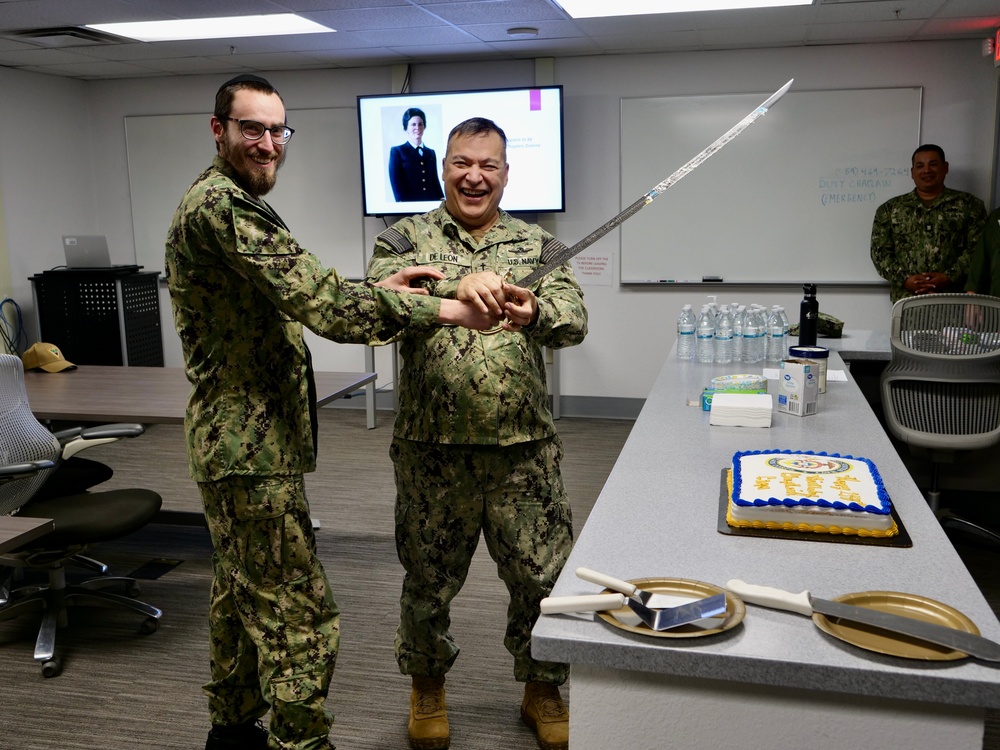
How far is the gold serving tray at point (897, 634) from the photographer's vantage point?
3.56 ft

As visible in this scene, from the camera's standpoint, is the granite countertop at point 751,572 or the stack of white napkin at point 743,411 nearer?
the granite countertop at point 751,572

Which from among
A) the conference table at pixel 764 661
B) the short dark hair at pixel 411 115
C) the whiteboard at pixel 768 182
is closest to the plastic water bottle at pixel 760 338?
the conference table at pixel 764 661

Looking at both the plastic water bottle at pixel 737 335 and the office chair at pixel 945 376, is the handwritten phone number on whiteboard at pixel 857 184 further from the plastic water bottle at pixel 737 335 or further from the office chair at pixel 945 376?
the plastic water bottle at pixel 737 335

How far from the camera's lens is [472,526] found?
86.5 inches

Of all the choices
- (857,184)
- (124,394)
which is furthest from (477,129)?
(857,184)

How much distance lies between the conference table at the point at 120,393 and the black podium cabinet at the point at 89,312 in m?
2.09

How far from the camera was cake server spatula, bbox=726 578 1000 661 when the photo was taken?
1067 mm

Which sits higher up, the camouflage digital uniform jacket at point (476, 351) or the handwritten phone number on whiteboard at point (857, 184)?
the handwritten phone number on whiteboard at point (857, 184)

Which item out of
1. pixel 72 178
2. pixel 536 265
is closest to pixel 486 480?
pixel 536 265

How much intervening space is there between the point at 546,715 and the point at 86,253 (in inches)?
200

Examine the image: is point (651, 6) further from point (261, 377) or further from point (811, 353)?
point (261, 377)

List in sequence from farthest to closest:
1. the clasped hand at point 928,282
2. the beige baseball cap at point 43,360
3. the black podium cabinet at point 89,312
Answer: the black podium cabinet at point 89,312
the clasped hand at point 928,282
the beige baseball cap at point 43,360

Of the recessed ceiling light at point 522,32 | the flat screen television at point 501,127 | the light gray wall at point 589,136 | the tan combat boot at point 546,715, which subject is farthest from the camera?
the flat screen television at point 501,127

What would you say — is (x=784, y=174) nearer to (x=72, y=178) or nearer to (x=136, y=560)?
(x=136, y=560)
